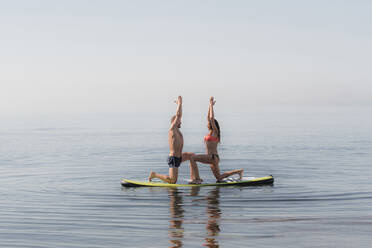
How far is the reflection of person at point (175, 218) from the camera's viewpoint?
8.91 meters

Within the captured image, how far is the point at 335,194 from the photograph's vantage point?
46.6 ft

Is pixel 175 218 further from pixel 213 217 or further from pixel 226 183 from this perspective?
pixel 226 183

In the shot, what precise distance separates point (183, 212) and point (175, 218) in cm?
68

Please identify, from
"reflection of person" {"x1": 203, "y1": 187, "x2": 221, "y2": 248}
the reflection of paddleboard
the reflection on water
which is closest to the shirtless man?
the reflection of paddleboard

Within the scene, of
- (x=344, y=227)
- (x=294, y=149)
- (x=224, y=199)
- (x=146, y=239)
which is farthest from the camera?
(x=294, y=149)

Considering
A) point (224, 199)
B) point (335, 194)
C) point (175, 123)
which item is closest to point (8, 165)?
point (175, 123)

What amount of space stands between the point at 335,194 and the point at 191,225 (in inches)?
228

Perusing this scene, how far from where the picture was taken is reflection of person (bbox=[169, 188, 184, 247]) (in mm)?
8911

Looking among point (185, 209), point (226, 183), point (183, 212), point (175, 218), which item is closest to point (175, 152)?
point (226, 183)

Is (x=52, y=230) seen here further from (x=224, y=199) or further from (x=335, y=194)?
(x=335, y=194)

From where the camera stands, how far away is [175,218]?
10.9 metres

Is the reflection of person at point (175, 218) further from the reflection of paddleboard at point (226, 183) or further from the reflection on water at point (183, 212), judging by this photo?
the reflection of paddleboard at point (226, 183)

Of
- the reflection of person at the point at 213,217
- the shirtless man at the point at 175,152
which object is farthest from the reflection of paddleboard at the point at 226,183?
the reflection of person at the point at 213,217

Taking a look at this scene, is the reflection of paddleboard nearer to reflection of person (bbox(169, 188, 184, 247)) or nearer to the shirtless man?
the shirtless man
